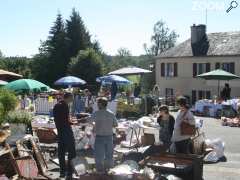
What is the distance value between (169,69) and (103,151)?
33.9 meters

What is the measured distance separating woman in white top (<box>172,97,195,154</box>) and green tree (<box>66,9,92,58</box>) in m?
41.5

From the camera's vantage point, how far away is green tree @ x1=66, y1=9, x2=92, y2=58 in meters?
51.4

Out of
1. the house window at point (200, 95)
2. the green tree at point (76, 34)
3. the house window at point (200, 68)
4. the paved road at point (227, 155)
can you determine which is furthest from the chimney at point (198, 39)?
the paved road at point (227, 155)

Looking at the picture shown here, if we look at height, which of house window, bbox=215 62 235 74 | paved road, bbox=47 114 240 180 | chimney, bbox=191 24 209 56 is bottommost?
paved road, bbox=47 114 240 180

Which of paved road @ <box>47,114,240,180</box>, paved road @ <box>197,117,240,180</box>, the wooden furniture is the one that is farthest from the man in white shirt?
paved road @ <box>197,117,240,180</box>

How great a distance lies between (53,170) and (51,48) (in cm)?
4199

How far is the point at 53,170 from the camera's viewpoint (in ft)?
35.7

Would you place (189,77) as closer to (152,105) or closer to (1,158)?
(152,105)

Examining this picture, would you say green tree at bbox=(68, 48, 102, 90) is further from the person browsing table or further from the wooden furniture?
the wooden furniture

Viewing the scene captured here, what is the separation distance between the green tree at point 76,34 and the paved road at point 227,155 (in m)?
31.4

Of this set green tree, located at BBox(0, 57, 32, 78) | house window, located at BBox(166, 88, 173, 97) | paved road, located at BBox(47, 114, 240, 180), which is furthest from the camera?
Answer: green tree, located at BBox(0, 57, 32, 78)

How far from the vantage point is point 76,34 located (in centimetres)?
5191

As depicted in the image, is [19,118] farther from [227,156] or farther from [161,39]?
[161,39]

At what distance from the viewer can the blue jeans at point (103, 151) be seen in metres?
9.61
